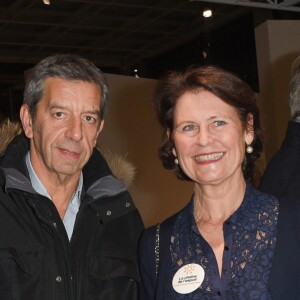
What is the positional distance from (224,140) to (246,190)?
24 cm

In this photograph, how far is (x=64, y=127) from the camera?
2691mm

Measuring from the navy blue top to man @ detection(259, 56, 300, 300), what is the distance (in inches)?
1.3

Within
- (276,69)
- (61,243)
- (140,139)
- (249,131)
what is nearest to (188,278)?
(61,243)

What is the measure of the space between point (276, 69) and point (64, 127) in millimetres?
5479

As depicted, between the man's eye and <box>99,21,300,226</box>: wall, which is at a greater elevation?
<box>99,21,300,226</box>: wall

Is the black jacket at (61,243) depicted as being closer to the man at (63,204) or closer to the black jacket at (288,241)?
the man at (63,204)

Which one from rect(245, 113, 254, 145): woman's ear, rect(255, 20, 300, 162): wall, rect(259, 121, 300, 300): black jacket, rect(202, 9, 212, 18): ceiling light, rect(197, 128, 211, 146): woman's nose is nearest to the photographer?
rect(259, 121, 300, 300): black jacket

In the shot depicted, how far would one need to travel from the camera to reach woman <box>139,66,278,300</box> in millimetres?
2393

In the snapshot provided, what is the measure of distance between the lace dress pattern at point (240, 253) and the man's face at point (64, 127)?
543mm

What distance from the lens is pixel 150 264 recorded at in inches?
106

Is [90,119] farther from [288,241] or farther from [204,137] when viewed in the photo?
[288,241]

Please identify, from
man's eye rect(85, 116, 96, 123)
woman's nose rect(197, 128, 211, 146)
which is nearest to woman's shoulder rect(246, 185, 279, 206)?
woman's nose rect(197, 128, 211, 146)

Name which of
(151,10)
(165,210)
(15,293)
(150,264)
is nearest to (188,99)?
(150,264)

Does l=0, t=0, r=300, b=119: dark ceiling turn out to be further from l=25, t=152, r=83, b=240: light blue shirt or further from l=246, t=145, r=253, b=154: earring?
l=246, t=145, r=253, b=154: earring
